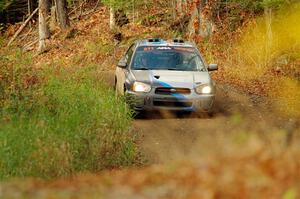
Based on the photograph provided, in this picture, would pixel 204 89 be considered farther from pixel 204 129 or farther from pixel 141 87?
pixel 141 87

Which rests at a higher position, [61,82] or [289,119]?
[61,82]

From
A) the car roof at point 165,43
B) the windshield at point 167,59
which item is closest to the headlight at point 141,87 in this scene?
the windshield at point 167,59

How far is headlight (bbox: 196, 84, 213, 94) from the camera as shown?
41.7 ft

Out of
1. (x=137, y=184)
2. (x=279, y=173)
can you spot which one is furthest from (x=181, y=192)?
(x=279, y=173)

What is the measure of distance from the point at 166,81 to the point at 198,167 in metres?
5.22

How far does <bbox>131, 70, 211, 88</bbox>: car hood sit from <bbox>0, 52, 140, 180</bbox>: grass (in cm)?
89

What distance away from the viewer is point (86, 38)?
29406mm

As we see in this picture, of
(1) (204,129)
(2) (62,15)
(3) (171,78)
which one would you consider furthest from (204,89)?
(2) (62,15)

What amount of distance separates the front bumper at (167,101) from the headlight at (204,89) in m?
0.07

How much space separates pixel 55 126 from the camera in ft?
29.6

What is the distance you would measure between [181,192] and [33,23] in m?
31.5

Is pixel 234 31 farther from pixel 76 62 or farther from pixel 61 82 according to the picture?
pixel 61 82

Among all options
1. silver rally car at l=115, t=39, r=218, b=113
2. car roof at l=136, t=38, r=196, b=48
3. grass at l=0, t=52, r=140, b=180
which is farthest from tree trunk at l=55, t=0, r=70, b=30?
grass at l=0, t=52, r=140, b=180

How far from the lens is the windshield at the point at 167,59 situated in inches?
532
